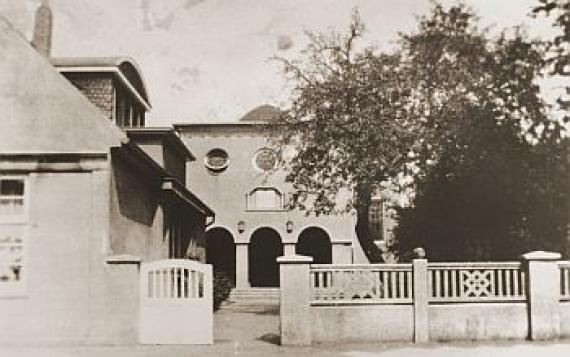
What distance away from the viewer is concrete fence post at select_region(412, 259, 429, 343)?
11719mm

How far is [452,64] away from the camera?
2128 centimetres

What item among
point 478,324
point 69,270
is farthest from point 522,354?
point 69,270

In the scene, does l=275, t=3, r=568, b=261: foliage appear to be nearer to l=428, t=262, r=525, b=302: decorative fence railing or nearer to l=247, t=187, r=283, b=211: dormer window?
l=428, t=262, r=525, b=302: decorative fence railing

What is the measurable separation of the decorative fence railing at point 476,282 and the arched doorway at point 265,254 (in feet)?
78.7

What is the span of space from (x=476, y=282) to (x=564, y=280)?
147cm

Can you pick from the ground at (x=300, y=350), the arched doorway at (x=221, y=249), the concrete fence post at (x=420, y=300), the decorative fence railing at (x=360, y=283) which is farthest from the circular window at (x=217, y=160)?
Result: the concrete fence post at (x=420, y=300)

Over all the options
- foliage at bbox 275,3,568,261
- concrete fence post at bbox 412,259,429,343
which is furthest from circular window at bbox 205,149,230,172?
concrete fence post at bbox 412,259,429,343

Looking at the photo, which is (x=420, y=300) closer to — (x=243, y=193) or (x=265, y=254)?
(x=243, y=193)

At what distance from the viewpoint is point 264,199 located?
115 ft

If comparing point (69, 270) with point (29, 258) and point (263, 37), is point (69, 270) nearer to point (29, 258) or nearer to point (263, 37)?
point (29, 258)

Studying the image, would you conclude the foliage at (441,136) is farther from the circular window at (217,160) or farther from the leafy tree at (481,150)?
the circular window at (217,160)

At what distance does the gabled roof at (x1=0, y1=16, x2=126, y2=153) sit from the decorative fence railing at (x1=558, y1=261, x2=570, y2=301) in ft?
25.1

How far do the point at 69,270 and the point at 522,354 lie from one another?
Answer: 7.23 metres

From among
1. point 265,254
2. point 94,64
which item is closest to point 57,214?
point 94,64
